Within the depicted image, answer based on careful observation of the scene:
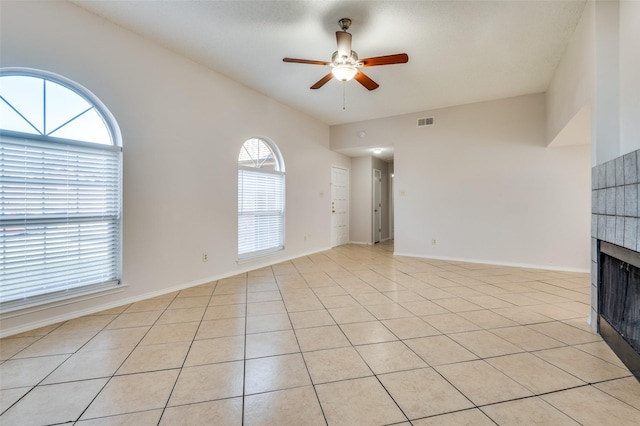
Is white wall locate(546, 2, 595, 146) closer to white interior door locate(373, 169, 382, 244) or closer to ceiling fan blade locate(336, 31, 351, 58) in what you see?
ceiling fan blade locate(336, 31, 351, 58)

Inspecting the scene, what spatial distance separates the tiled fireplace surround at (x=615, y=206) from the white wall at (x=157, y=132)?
13.7ft

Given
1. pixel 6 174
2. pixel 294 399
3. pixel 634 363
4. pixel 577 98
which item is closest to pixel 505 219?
pixel 577 98

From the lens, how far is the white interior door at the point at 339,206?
6949mm

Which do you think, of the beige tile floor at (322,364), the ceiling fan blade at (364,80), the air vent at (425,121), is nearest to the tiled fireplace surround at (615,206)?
the beige tile floor at (322,364)

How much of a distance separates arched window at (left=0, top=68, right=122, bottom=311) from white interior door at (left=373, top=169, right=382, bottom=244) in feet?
19.4

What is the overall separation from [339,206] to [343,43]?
4694 millimetres

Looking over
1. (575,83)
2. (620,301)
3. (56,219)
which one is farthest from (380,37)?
(56,219)

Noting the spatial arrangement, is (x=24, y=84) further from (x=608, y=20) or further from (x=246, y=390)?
(x=608, y=20)

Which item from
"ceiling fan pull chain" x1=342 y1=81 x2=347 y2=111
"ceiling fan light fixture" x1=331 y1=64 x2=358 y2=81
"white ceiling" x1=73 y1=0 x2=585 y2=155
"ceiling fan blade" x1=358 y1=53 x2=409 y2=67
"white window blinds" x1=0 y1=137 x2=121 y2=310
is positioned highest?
"ceiling fan pull chain" x1=342 y1=81 x2=347 y2=111

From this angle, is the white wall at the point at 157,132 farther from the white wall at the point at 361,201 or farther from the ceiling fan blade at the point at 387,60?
the white wall at the point at 361,201

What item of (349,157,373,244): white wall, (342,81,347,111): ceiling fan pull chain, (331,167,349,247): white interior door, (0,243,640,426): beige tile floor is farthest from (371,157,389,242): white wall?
(0,243,640,426): beige tile floor

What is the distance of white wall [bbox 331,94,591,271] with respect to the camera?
455cm

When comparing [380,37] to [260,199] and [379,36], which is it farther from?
[260,199]

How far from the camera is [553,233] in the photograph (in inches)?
183
